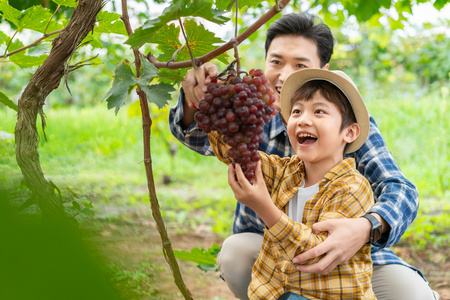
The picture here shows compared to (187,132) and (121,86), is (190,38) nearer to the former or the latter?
(121,86)

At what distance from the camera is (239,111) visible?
0.90 meters

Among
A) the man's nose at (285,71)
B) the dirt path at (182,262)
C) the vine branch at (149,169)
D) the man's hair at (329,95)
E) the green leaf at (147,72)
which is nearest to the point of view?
the dirt path at (182,262)

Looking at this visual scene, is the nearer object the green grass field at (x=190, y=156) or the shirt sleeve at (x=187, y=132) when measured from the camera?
the shirt sleeve at (x=187, y=132)

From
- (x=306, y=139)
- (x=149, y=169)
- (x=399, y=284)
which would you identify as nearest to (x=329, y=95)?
(x=306, y=139)

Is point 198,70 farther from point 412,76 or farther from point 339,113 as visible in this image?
point 412,76

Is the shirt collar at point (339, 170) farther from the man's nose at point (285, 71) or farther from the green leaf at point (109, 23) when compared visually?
the green leaf at point (109, 23)

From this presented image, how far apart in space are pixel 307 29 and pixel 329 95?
Answer: 2.01 feet

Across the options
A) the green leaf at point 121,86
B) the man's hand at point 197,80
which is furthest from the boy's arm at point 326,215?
the green leaf at point 121,86

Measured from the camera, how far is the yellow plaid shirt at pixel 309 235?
115cm

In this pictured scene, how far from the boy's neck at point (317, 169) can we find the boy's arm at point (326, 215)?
93 mm

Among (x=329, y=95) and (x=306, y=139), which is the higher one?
(x=329, y=95)

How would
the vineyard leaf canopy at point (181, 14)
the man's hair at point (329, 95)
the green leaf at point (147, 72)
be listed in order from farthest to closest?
the man's hair at point (329, 95)
the green leaf at point (147, 72)
the vineyard leaf canopy at point (181, 14)

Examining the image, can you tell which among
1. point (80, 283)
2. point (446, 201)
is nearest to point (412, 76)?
point (446, 201)

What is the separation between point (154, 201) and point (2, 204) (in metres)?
1.02
